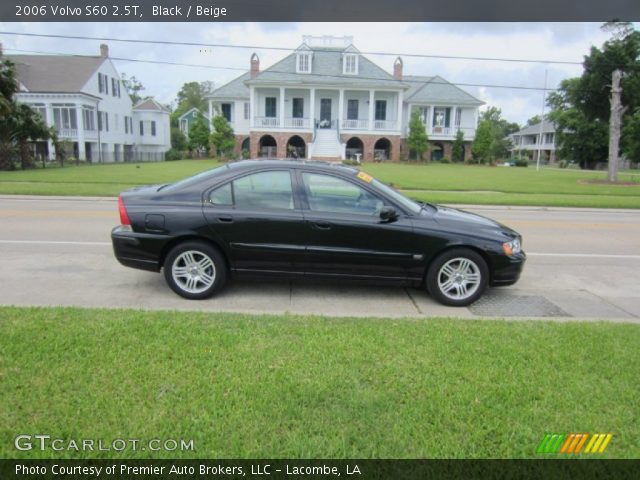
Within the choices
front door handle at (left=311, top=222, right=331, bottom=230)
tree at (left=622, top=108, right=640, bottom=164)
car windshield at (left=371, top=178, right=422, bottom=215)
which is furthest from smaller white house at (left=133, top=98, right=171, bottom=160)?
front door handle at (left=311, top=222, right=331, bottom=230)

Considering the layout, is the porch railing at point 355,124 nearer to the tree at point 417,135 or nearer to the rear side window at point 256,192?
the tree at point 417,135

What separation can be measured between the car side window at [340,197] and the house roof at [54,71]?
131 feet


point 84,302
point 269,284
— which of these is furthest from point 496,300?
point 84,302

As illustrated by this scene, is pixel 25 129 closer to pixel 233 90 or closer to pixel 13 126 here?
pixel 13 126

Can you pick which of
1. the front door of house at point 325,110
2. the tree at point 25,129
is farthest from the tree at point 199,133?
the tree at point 25,129

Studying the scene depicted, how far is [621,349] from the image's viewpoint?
4.07 m

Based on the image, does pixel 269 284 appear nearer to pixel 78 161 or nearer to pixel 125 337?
pixel 125 337

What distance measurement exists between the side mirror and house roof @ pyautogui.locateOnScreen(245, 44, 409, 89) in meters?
37.4

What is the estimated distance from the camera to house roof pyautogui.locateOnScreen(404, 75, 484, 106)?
45094 millimetres

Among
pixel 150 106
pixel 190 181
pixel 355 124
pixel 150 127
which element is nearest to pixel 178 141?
pixel 150 127

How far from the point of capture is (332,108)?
4322 cm

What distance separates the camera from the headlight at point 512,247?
5.48 meters

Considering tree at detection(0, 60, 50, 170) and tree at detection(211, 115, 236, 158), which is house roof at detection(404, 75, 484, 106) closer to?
tree at detection(211, 115, 236, 158)

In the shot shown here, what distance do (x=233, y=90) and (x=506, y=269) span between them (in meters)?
44.6
